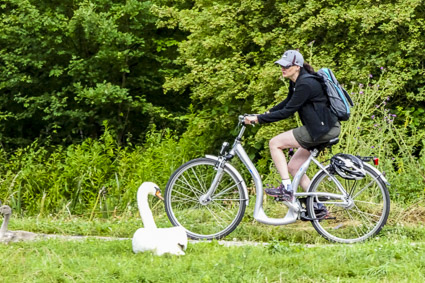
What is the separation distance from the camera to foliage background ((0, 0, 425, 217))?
10859 mm

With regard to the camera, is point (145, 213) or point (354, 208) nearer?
point (145, 213)

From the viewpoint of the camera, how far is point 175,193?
7285 mm

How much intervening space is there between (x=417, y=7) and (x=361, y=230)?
241 inches

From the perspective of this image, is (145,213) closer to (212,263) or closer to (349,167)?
(212,263)

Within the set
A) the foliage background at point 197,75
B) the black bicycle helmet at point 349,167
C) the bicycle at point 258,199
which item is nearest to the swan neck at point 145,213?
the bicycle at point 258,199

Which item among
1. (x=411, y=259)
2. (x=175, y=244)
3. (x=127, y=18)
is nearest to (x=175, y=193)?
(x=175, y=244)

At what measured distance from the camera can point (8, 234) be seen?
650 cm

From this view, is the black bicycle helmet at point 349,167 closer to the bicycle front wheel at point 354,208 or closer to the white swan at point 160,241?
the bicycle front wheel at point 354,208

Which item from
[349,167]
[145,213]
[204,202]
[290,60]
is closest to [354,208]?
[349,167]

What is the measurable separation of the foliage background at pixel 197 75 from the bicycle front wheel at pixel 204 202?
2482mm

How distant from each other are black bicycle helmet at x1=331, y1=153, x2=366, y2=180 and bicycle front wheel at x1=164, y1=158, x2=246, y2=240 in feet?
3.18

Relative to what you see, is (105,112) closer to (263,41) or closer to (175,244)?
(263,41)

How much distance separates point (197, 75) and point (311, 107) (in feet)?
21.1

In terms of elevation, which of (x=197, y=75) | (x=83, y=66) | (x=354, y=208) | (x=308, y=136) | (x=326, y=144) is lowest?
(x=354, y=208)
